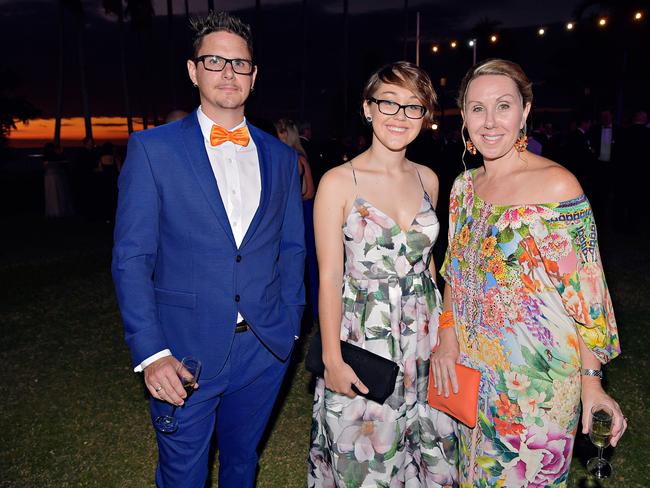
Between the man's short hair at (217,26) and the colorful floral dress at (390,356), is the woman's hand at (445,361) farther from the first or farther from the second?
the man's short hair at (217,26)

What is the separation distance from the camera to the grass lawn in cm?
380

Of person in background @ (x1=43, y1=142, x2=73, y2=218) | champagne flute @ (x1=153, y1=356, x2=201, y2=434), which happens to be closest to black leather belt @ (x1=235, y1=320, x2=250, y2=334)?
champagne flute @ (x1=153, y1=356, x2=201, y2=434)

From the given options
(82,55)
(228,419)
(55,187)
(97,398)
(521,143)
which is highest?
(82,55)

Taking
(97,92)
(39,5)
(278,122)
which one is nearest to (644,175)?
(278,122)

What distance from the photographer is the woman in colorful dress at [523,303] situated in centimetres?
203

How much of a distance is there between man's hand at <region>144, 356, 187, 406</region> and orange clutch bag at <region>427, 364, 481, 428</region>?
1135 millimetres

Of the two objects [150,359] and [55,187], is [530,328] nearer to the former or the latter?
[150,359]

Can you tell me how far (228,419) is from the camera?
8.75 feet

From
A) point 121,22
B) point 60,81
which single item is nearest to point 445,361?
point 121,22

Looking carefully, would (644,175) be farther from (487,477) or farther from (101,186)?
(101,186)

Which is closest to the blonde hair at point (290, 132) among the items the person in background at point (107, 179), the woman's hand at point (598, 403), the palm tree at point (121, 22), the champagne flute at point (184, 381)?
the champagne flute at point (184, 381)

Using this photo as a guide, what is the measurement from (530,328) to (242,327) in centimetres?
125

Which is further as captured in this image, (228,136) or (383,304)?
(383,304)

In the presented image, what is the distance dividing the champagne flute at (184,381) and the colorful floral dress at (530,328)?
118 cm
